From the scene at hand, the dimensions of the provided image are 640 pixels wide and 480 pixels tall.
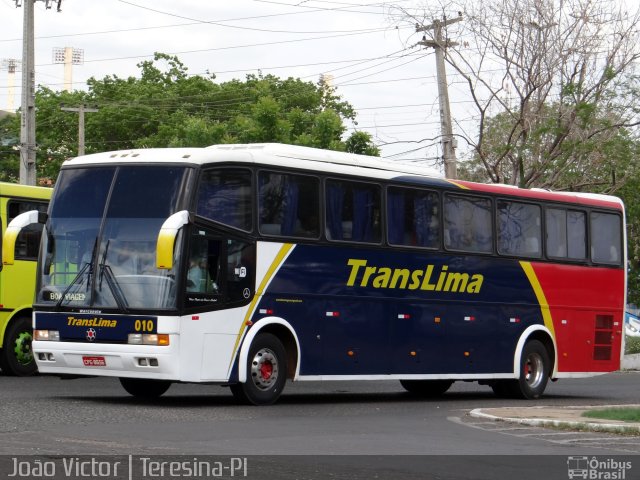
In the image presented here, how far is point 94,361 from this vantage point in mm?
17078

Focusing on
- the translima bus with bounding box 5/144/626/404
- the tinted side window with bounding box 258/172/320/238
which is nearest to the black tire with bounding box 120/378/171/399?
the translima bus with bounding box 5/144/626/404

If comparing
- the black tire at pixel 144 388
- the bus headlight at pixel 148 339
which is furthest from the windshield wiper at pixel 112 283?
the black tire at pixel 144 388

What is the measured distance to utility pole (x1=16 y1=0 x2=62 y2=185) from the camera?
33.9 meters

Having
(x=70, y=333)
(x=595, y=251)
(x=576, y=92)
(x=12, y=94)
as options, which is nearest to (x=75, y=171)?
(x=70, y=333)

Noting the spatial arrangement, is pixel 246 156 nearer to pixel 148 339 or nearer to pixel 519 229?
pixel 148 339

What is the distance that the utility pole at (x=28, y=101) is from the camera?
111 feet

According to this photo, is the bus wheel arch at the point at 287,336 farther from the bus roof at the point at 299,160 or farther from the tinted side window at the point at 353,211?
the bus roof at the point at 299,160

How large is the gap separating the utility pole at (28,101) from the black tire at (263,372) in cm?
1733

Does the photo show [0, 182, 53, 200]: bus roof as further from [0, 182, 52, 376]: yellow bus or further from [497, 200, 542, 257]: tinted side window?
[497, 200, 542, 257]: tinted side window

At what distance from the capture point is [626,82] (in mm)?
36281
